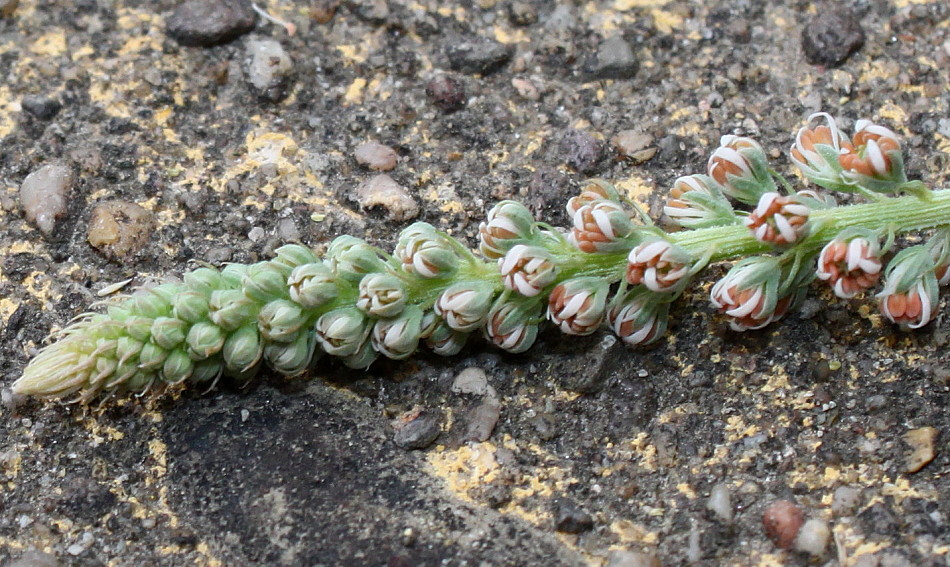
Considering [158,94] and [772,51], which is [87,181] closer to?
[158,94]

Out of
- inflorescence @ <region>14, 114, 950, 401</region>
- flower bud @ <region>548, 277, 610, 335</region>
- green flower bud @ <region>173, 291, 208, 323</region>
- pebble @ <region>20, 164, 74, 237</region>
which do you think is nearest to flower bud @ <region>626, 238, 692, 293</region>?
inflorescence @ <region>14, 114, 950, 401</region>

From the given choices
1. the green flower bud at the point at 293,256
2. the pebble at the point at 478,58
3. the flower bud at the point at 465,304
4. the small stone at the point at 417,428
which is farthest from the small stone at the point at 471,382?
the pebble at the point at 478,58

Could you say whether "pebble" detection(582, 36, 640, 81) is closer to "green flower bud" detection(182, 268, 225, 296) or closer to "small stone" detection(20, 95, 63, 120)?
"green flower bud" detection(182, 268, 225, 296)

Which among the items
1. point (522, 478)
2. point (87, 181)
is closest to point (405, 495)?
point (522, 478)

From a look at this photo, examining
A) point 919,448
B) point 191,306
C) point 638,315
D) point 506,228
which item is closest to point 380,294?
point 506,228

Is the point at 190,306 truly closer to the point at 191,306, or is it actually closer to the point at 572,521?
the point at 191,306

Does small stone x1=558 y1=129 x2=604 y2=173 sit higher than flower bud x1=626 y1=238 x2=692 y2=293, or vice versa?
flower bud x1=626 y1=238 x2=692 y2=293
